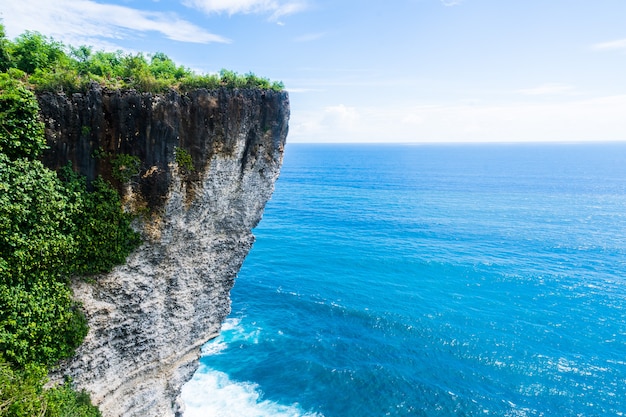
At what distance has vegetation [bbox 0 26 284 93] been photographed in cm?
1575

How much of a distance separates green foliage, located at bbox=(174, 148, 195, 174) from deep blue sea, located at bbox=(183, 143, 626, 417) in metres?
20.9

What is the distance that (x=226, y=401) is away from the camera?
30.7 meters

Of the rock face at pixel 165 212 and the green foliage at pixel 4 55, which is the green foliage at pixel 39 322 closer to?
the rock face at pixel 165 212

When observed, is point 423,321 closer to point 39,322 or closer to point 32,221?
point 39,322

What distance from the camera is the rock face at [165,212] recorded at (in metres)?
16.8

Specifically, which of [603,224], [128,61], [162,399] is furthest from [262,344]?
[603,224]

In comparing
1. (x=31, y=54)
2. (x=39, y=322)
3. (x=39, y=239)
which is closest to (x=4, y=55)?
(x=31, y=54)

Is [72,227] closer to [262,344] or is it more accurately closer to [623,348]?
[262,344]

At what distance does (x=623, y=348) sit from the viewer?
35.7 meters

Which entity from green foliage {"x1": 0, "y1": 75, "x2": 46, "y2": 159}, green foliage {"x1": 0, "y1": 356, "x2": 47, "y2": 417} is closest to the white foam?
green foliage {"x1": 0, "y1": 356, "x2": 47, "y2": 417}

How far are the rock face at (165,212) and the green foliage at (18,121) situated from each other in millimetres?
536

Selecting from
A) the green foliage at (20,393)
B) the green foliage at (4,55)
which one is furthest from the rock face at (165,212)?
the green foliage at (4,55)

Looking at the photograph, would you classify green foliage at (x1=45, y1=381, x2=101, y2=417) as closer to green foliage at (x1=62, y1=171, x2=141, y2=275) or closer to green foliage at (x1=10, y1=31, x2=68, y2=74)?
green foliage at (x1=62, y1=171, x2=141, y2=275)

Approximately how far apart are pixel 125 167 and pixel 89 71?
195 inches
